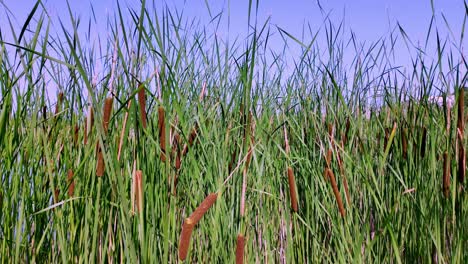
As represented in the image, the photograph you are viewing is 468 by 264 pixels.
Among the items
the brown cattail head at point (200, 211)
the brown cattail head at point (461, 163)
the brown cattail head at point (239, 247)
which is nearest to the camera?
the brown cattail head at point (200, 211)

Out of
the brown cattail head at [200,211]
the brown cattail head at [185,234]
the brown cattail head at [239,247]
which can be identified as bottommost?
the brown cattail head at [239,247]

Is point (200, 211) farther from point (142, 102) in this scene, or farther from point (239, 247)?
point (142, 102)

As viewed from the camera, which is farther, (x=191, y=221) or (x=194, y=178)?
(x=194, y=178)

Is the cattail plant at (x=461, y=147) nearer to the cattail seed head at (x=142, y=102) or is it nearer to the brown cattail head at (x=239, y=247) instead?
the brown cattail head at (x=239, y=247)

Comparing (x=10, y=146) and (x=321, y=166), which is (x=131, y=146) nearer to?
(x=10, y=146)

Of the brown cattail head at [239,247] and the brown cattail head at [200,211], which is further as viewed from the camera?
the brown cattail head at [239,247]

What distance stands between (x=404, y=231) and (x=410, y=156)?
31cm

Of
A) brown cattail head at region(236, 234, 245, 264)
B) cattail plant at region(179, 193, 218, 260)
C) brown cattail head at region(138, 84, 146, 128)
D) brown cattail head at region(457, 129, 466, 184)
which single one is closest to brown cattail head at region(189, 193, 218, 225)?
cattail plant at region(179, 193, 218, 260)

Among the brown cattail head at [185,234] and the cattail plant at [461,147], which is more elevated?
the cattail plant at [461,147]

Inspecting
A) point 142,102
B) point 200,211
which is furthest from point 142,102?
point 200,211

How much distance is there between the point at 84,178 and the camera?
1.45 metres

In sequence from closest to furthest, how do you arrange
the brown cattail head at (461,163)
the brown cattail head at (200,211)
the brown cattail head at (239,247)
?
the brown cattail head at (200,211) < the brown cattail head at (239,247) < the brown cattail head at (461,163)

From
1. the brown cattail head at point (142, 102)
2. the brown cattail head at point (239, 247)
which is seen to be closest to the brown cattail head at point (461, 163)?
the brown cattail head at point (239, 247)

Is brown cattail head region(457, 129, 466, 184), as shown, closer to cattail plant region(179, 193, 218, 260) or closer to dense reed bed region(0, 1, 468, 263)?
dense reed bed region(0, 1, 468, 263)
